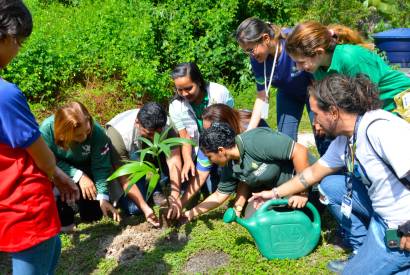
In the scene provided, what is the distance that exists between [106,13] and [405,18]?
5.66 meters

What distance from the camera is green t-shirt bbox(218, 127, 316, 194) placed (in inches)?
124

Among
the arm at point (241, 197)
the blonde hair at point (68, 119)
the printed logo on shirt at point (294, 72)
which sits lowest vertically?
the arm at point (241, 197)

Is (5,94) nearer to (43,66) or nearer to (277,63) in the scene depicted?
(277,63)

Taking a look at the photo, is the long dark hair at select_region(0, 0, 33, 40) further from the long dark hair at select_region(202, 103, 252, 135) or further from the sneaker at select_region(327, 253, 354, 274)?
the sneaker at select_region(327, 253, 354, 274)

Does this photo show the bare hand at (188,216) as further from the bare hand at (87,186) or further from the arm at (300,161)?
the arm at (300,161)

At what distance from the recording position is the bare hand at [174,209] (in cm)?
351

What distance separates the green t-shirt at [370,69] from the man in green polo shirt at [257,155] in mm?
601

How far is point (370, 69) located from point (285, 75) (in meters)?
1.00

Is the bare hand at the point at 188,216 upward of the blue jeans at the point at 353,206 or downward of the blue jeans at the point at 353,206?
downward

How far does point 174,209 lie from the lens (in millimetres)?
3521

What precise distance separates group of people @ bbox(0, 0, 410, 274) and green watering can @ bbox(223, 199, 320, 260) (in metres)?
0.10

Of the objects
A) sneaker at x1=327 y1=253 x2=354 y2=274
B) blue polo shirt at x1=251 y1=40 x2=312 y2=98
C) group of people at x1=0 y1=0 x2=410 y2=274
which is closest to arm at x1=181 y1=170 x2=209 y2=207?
group of people at x1=0 y1=0 x2=410 y2=274

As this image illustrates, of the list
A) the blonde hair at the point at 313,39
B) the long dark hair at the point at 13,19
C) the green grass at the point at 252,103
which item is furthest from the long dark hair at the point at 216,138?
the green grass at the point at 252,103

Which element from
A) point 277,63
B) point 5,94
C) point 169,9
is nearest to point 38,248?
point 5,94
